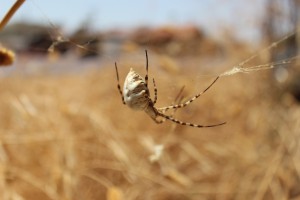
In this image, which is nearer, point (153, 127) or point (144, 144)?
point (144, 144)

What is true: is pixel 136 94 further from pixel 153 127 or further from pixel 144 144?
pixel 153 127

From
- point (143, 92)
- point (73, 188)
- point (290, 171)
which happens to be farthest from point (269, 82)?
point (143, 92)

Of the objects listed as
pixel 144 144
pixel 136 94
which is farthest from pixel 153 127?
pixel 136 94

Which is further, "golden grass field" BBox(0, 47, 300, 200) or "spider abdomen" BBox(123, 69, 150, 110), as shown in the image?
"golden grass field" BBox(0, 47, 300, 200)

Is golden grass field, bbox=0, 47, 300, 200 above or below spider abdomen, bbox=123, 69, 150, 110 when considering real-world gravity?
below

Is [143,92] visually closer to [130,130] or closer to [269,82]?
[130,130]
